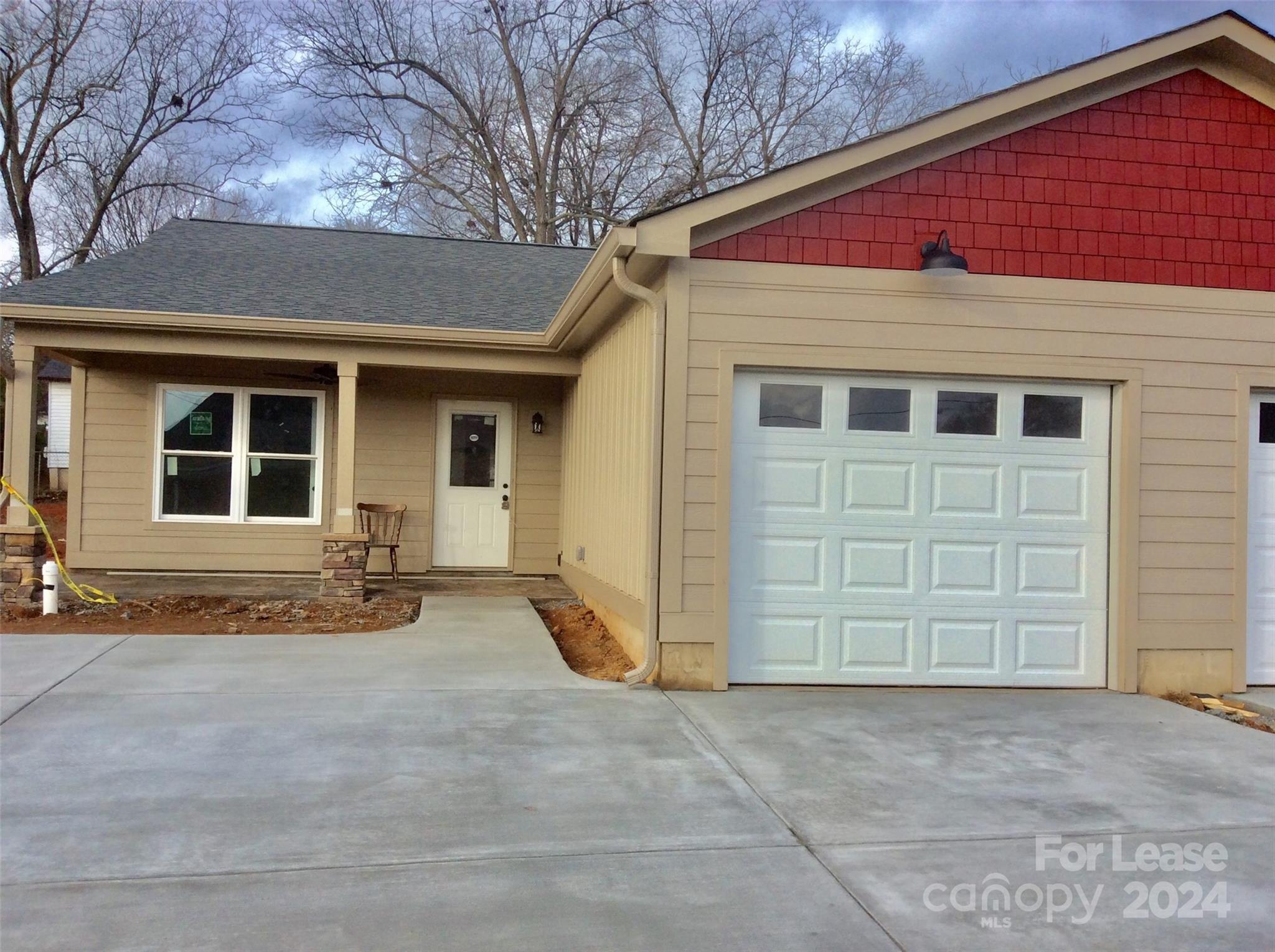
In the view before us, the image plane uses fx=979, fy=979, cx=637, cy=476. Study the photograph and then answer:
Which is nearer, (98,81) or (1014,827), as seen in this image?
(1014,827)

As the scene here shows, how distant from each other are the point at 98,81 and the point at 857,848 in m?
26.5

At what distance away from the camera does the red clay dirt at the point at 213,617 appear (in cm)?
779

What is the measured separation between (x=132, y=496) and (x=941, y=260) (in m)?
8.72

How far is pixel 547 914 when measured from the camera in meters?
3.19

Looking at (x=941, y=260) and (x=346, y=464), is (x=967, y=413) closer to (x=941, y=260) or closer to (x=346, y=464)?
(x=941, y=260)

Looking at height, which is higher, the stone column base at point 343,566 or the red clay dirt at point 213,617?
the stone column base at point 343,566

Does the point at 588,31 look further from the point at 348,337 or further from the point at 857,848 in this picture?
the point at 857,848

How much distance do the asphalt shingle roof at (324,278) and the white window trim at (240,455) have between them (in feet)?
3.92

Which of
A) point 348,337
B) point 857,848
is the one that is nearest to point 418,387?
point 348,337

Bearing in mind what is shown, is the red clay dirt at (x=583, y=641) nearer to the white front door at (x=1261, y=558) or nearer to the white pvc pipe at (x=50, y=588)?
the white pvc pipe at (x=50, y=588)

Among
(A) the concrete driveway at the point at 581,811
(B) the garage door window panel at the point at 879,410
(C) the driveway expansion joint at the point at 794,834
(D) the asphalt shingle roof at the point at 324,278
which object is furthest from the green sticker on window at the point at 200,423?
(B) the garage door window panel at the point at 879,410

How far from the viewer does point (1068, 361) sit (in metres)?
6.56

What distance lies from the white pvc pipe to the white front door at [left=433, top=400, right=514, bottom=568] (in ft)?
13.0

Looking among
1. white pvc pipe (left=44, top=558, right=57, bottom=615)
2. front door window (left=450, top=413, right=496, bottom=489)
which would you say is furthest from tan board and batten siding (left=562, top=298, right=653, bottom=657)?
white pvc pipe (left=44, top=558, right=57, bottom=615)
